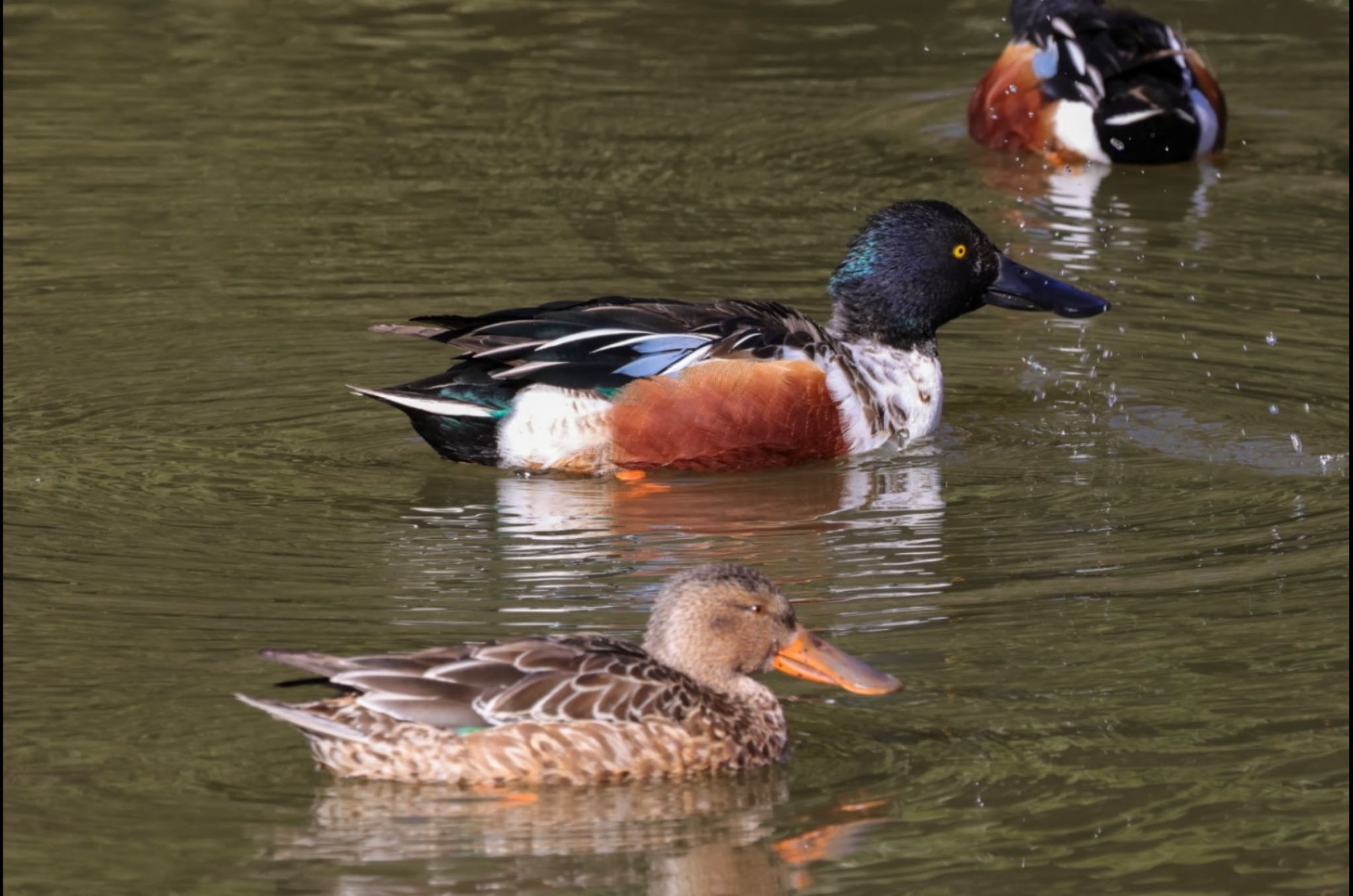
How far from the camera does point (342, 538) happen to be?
8.20 meters

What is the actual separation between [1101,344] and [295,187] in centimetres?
450

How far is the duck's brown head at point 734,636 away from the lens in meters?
6.48

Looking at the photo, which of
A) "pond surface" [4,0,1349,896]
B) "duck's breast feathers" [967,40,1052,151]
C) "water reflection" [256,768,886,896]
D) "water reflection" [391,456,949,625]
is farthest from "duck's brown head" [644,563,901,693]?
"duck's breast feathers" [967,40,1052,151]

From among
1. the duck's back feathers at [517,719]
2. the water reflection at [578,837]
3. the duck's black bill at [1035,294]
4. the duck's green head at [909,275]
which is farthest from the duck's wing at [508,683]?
the duck's black bill at [1035,294]

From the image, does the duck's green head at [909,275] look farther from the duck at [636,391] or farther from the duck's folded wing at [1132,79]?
the duck's folded wing at [1132,79]

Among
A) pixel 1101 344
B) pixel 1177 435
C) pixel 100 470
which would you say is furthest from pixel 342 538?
pixel 1101 344

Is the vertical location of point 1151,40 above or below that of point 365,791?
above

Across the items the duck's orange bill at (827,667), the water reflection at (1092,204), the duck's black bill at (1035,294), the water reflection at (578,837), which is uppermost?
the duck's black bill at (1035,294)

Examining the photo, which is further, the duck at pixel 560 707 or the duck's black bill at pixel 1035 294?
the duck's black bill at pixel 1035 294

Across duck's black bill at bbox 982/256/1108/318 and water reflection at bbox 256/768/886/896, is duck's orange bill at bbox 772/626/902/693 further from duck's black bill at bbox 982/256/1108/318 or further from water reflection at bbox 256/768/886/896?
duck's black bill at bbox 982/256/1108/318

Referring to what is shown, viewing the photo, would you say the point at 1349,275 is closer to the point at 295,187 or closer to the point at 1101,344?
the point at 1101,344

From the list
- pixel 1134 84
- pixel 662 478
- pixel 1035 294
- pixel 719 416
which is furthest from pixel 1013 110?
pixel 662 478

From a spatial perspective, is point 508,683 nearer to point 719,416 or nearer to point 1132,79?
point 719,416

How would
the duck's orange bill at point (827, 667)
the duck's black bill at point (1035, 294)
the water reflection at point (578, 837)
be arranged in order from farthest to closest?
the duck's black bill at point (1035, 294), the duck's orange bill at point (827, 667), the water reflection at point (578, 837)
